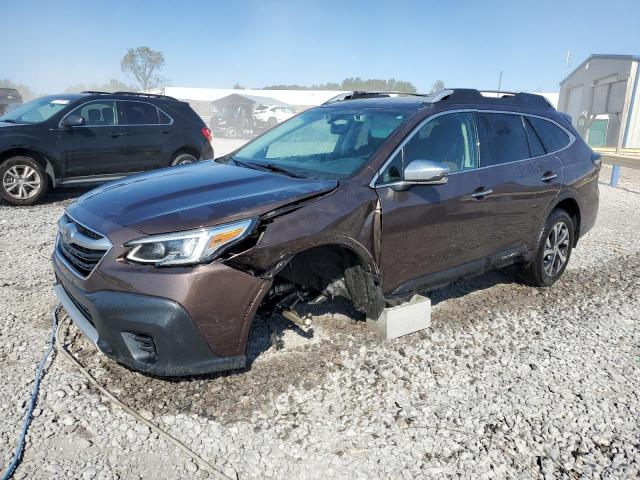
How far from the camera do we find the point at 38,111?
8344 millimetres

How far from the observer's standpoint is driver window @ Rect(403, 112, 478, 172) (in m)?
3.64

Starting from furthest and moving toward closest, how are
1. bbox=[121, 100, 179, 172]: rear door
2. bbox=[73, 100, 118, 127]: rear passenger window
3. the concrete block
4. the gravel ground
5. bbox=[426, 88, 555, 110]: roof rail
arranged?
bbox=[121, 100, 179, 172]: rear door, bbox=[73, 100, 118, 127]: rear passenger window, bbox=[426, 88, 555, 110]: roof rail, the concrete block, the gravel ground

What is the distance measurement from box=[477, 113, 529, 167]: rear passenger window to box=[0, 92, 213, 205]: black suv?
259 inches

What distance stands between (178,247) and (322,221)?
0.86 metres

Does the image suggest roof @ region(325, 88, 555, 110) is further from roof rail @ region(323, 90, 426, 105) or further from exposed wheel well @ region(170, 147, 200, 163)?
exposed wheel well @ region(170, 147, 200, 163)

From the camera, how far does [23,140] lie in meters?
7.79

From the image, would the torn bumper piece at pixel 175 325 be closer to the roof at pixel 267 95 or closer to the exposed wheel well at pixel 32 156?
the exposed wheel well at pixel 32 156

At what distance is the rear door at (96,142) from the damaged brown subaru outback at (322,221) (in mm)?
5045

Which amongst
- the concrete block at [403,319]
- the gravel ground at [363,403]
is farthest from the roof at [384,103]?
the gravel ground at [363,403]

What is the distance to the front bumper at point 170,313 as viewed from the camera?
8.56 ft

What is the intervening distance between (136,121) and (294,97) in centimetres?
4928

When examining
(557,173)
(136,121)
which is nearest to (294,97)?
(136,121)

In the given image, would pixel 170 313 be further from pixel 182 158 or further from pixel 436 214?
pixel 182 158

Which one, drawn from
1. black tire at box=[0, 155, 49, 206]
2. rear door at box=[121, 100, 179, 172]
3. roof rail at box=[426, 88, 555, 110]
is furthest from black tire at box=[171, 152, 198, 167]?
roof rail at box=[426, 88, 555, 110]
